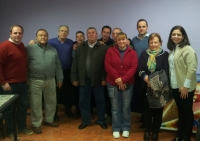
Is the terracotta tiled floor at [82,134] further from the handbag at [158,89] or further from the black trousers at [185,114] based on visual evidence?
the handbag at [158,89]

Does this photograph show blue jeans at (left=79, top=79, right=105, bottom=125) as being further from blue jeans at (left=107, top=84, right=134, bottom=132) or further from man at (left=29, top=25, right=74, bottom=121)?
man at (left=29, top=25, right=74, bottom=121)

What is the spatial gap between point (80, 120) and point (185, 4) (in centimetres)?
225

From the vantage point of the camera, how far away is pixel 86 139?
300cm

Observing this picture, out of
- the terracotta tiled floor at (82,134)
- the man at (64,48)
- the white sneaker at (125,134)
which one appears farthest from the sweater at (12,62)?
the white sneaker at (125,134)

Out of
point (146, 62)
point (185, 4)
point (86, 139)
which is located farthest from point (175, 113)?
point (185, 4)

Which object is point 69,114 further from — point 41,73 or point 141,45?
point 141,45

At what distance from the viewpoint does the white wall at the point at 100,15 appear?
3.35 metres

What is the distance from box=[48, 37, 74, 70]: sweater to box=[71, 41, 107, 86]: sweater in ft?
0.85

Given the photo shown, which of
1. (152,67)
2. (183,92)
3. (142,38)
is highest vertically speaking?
(142,38)

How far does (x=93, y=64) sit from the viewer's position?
10.0 feet

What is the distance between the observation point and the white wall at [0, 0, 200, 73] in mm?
3346

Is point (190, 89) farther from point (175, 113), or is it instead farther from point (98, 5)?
point (98, 5)

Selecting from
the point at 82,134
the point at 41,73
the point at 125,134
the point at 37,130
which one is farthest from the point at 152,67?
the point at 37,130

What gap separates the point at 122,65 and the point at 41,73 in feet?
3.40
